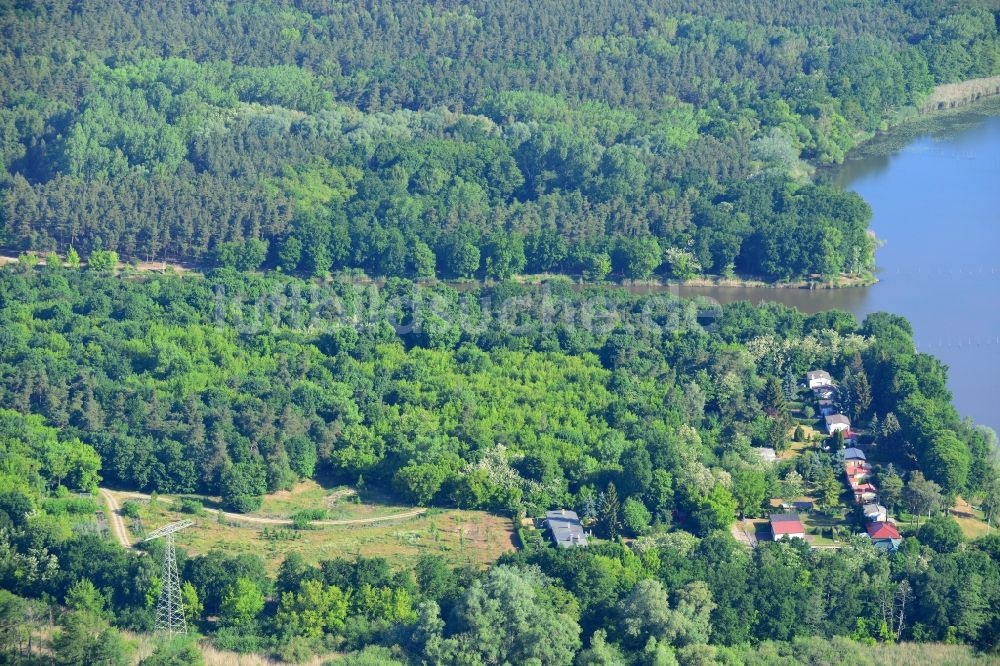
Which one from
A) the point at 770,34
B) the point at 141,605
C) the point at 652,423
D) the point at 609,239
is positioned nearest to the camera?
the point at 141,605

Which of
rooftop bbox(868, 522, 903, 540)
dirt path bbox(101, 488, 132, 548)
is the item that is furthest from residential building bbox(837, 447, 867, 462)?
dirt path bbox(101, 488, 132, 548)

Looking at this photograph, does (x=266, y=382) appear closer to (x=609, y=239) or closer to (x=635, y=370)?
(x=635, y=370)

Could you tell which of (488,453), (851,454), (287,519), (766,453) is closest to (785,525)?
(766,453)

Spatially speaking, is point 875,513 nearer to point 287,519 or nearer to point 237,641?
point 287,519

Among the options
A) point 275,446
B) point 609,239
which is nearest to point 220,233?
point 609,239

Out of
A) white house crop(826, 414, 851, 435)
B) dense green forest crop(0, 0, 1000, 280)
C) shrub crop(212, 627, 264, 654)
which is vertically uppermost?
dense green forest crop(0, 0, 1000, 280)

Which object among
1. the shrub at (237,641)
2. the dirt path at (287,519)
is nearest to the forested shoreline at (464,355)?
the shrub at (237,641)

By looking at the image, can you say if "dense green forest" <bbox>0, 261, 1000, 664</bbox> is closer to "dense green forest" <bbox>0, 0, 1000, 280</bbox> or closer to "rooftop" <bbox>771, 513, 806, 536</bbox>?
"rooftop" <bbox>771, 513, 806, 536</bbox>
